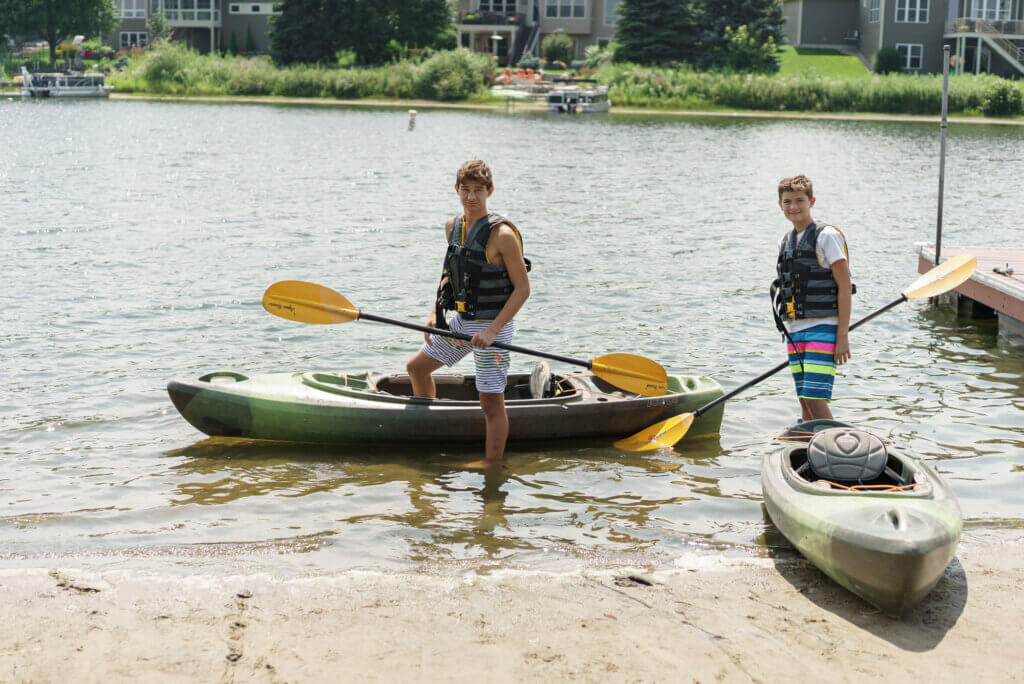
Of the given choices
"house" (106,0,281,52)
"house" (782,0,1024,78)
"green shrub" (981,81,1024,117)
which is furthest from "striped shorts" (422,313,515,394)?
"house" (106,0,281,52)

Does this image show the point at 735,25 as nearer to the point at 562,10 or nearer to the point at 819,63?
the point at 819,63

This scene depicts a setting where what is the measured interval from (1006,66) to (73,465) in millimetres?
55842

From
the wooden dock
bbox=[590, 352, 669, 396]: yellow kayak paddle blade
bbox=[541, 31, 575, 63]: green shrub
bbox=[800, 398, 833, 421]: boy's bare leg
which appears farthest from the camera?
bbox=[541, 31, 575, 63]: green shrub

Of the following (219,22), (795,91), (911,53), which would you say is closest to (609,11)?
(911,53)

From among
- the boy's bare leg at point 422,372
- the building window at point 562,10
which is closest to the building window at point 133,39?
the building window at point 562,10

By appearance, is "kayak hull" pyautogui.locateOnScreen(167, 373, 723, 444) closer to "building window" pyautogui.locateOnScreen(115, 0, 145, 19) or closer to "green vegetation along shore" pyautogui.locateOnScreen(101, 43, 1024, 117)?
"green vegetation along shore" pyautogui.locateOnScreen(101, 43, 1024, 117)

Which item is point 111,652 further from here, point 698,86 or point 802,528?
point 698,86

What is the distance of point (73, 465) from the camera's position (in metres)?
6.84

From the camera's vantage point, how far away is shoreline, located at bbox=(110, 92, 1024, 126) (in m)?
44.8

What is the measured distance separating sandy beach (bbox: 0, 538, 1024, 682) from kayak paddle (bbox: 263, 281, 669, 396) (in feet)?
6.81

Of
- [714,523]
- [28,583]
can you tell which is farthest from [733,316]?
[28,583]

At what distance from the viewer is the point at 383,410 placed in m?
6.83

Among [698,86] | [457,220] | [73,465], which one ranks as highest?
[698,86]

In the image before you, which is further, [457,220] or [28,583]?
[457,220]
